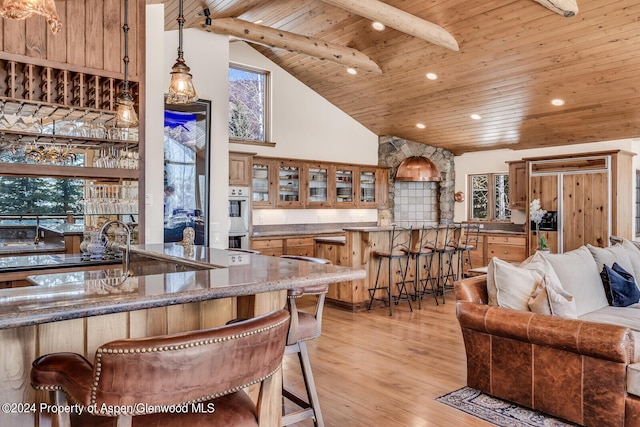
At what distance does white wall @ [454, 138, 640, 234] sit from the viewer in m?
7.23

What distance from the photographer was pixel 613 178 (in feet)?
22.5

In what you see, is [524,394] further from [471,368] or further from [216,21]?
[216,21]

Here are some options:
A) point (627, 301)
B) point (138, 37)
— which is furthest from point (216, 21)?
point (627, 301)

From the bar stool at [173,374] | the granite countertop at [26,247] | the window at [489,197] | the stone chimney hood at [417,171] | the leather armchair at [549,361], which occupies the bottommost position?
the leather armchair at [549,361]

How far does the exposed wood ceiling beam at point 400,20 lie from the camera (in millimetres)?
4734

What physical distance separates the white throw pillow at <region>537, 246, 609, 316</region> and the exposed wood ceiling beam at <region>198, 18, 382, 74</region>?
395 cm

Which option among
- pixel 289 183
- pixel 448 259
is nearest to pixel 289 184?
pixel 289 183

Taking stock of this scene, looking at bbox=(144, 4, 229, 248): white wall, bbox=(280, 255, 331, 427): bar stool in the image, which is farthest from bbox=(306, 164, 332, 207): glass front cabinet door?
bbox=(280, 255, 331, 427): bar stool

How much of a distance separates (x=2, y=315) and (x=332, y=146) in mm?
7690

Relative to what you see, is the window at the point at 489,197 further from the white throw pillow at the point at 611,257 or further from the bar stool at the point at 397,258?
the white throw pillow at the point at 611,257

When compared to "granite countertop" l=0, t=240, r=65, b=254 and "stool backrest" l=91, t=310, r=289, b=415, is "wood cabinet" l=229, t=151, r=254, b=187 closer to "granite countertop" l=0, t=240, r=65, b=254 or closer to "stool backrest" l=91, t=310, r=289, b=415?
"granite countertop" l=0, t=240, r=65, b=254

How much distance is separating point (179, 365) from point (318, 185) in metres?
7.24

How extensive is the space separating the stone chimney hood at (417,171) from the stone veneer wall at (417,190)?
3.41ft

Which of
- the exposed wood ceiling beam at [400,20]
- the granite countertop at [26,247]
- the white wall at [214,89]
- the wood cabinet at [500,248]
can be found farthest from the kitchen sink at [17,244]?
the wood cabinet at [500,248]
